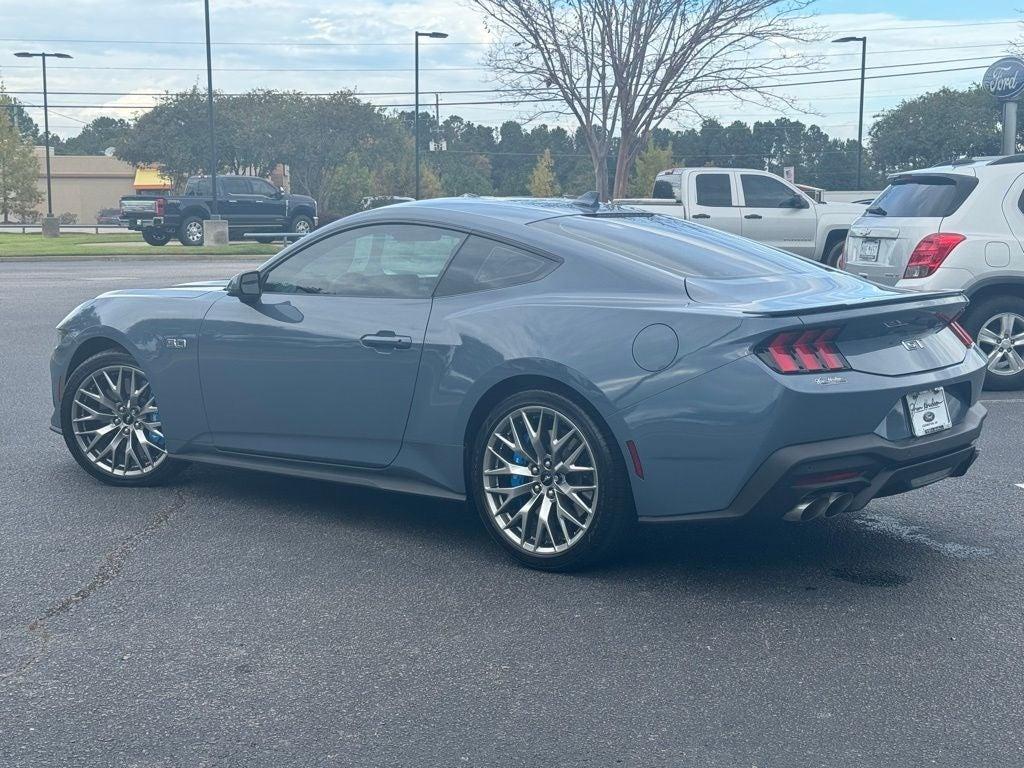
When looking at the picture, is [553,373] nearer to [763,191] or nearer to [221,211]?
[763,191]

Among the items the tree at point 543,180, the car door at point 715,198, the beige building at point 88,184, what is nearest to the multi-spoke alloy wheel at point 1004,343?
the car door at point 715,198

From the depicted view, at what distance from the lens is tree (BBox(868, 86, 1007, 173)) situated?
70125 mm

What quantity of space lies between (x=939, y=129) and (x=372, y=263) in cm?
7169

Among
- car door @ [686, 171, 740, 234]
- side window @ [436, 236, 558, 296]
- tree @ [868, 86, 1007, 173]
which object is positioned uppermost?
tree @ [868, 86, 1007, 173]

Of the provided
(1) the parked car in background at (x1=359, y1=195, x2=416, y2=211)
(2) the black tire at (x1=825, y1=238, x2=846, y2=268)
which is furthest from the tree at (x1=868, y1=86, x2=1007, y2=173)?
(2) the black tire at (x1=825, y1=238, x2=846, y2=268)

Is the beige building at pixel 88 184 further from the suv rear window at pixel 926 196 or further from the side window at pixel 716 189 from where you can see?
the suv rear window at pixel 926 196

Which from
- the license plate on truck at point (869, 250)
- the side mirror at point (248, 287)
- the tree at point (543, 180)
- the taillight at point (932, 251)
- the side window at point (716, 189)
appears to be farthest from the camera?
the tree at point (543, 180)

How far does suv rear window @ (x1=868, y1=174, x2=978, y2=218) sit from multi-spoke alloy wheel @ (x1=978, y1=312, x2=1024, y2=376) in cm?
96

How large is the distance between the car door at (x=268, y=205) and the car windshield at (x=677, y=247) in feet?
105

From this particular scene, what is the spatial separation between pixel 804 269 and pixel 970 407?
0.94m

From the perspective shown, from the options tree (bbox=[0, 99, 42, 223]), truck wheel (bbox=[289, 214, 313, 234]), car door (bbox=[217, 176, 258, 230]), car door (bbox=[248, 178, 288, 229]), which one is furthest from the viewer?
tree (bbox=[0, 99, 42, 223])

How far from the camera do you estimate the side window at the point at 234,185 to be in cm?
3578

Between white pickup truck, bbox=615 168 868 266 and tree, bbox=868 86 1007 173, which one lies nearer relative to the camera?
white pickup truck, bbox=615 168 868 266

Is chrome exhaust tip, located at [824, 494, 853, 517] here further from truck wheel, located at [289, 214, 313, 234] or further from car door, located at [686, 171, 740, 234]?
truck wheel, located at [289, 214, 313, 234]
